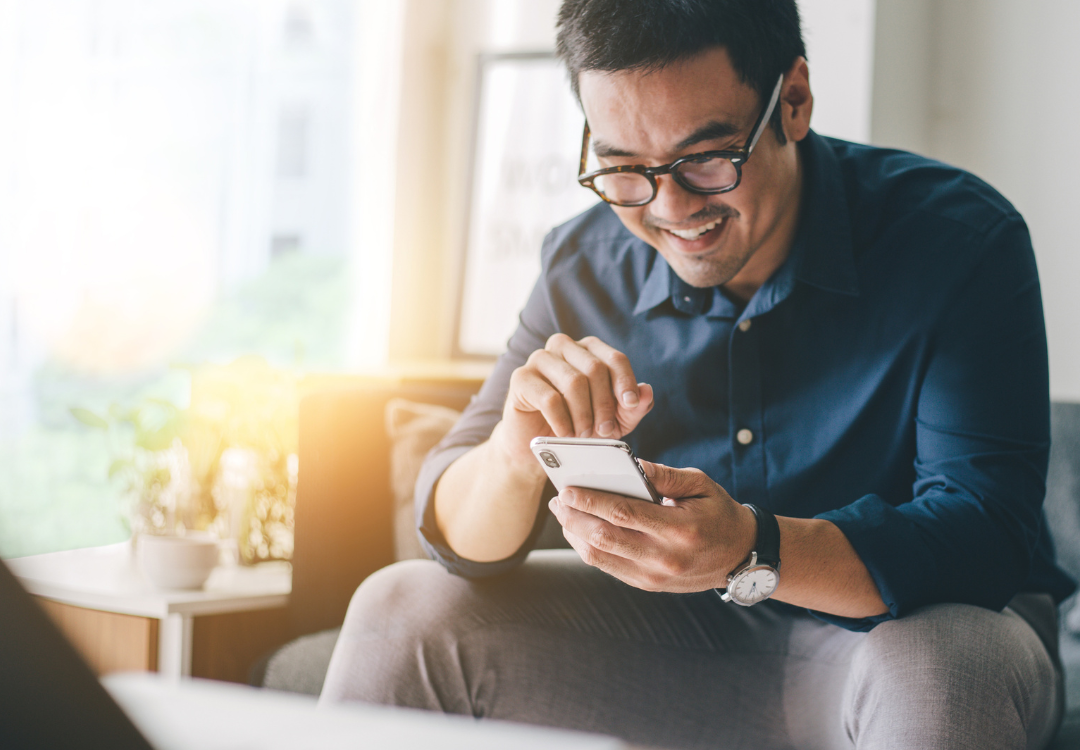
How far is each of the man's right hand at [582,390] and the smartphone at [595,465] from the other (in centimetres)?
7

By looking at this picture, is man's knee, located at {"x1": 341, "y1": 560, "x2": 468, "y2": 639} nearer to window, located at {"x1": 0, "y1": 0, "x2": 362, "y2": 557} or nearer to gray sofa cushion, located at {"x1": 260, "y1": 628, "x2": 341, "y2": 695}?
gray sofa cushion, located at {"x1": 260, "y1": 628, "x2": 341, "y2": 695}

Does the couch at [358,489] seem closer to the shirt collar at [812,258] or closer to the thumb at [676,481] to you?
the shirt collar at [812,258]

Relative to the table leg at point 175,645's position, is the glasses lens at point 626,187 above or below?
above

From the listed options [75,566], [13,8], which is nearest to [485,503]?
[75,566]

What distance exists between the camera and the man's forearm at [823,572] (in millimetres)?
906

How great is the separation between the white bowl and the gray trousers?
596mm

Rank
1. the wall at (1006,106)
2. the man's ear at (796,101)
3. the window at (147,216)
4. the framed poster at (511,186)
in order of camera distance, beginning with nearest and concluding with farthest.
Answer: the man's ear at (796,101), the wall at (1006,106), the window at (147,216), the framed poster at (511,186)

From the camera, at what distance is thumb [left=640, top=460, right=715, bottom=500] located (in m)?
0.85

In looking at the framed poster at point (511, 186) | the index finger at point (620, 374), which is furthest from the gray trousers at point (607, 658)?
the framed poster at point (511, 186)

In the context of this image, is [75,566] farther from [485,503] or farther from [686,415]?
[686,415]

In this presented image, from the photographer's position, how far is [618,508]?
2.75ft

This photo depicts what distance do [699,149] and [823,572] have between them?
499 millimetres

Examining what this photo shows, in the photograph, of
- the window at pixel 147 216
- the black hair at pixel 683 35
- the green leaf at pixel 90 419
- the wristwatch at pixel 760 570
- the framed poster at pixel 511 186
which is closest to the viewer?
the wristwatch at pixel 760 570

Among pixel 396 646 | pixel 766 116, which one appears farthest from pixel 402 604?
pixel 766 116
